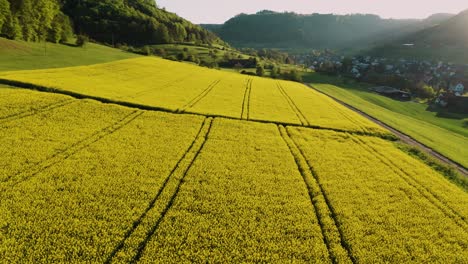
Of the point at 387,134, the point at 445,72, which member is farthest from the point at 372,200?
the point at 445,72

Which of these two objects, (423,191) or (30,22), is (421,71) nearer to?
(423,191)

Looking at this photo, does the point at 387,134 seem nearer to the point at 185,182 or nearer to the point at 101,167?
the point at 185,182

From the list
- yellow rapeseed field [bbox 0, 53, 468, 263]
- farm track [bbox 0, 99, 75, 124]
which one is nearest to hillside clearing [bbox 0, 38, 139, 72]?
farm track [bbox 0, 99, 75, 124]

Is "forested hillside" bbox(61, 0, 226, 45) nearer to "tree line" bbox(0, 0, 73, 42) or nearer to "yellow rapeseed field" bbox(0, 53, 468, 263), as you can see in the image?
"tree line" bbox(0, 0, 73, 42)

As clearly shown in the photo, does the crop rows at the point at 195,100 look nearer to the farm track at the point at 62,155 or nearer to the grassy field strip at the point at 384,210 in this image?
the farm track at the point at 62,155

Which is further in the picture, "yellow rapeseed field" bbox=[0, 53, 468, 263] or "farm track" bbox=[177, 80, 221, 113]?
"farm track" bbox=[177, 80, 221, 113]

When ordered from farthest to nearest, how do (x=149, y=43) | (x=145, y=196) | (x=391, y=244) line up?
(x=149, y=43) → (x=145, y=196) → (x=391, y=244)
